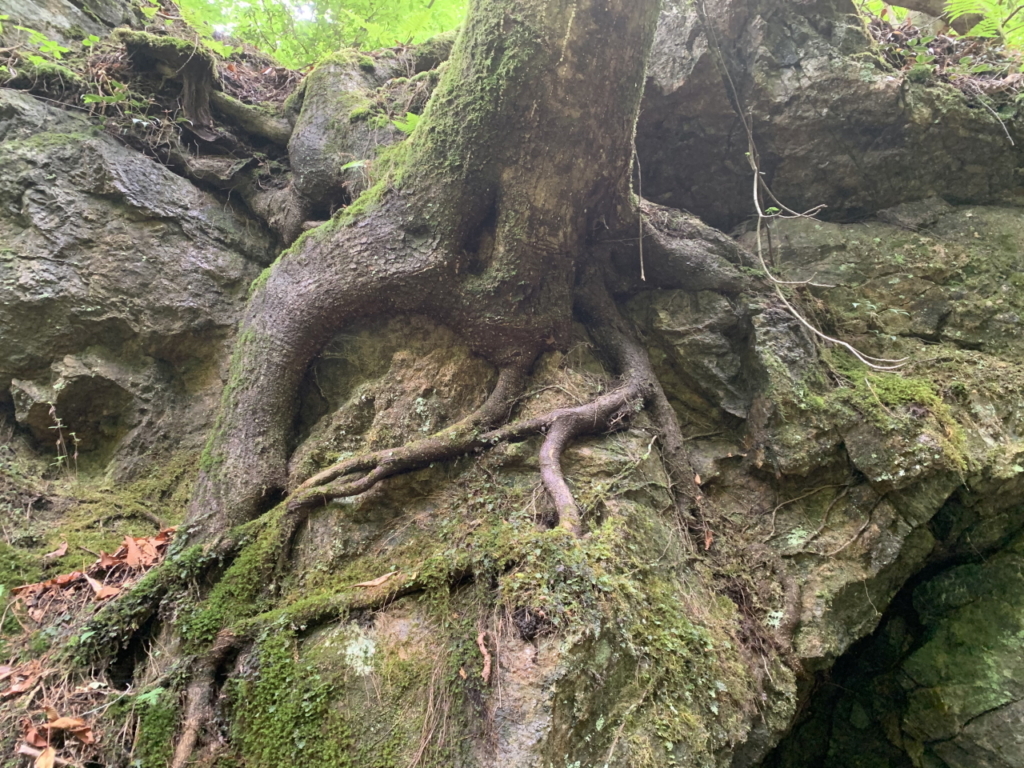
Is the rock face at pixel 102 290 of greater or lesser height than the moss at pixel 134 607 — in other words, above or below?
above

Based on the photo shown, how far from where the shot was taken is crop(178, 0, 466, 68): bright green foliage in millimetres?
5996

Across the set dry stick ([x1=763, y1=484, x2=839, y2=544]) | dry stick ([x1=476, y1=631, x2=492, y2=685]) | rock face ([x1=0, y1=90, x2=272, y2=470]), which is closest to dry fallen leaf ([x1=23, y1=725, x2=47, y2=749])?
dry stick ([x1=476, y1=631, x2=492, y2=685])

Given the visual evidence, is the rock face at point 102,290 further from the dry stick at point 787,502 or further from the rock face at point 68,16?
the dry stick at point 787,502

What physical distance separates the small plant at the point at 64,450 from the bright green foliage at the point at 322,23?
4.81 meters

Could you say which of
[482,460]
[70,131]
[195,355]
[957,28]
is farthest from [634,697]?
[957,28]

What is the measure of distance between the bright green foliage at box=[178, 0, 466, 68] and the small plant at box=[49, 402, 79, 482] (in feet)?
15.8

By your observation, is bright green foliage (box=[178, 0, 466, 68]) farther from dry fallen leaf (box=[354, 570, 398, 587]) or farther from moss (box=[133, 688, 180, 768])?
moss (box=[133, 688, 180, 768])

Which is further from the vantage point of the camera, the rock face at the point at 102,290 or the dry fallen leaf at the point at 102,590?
the rock face at the point at 102,290

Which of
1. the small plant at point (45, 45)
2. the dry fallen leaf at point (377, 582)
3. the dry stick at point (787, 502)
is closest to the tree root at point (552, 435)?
the dry stick at point (787, 502)

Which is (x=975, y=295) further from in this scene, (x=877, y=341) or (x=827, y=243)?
(x=827, y=243)

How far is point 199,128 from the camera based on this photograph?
486cm

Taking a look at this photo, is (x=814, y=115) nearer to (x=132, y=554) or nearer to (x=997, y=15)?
(x=997, y=15)

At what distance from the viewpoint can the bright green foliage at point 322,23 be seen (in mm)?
5996

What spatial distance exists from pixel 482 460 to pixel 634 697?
164cm
